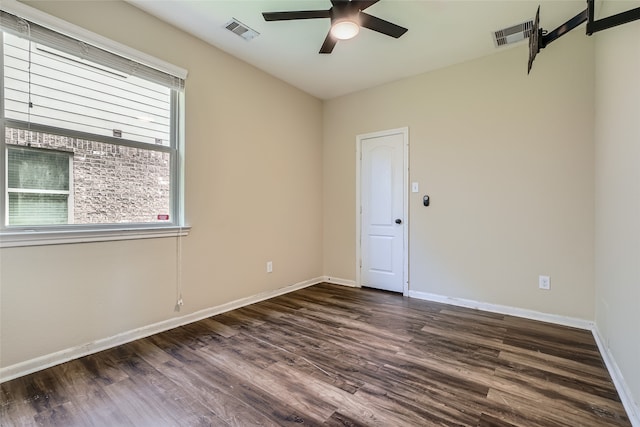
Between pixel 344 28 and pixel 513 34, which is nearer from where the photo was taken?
pixel 344 28

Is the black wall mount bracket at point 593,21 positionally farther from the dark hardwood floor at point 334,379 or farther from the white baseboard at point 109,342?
the white baseboard at point 109,342

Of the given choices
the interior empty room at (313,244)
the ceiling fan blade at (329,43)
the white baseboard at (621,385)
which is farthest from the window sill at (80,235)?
the white baseboard at (621,385)

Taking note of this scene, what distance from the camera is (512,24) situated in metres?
2.61

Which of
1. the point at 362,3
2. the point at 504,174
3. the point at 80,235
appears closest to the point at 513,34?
the point at 504,174

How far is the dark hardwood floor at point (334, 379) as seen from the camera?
1.56 meters

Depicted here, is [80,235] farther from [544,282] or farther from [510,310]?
[544,282]

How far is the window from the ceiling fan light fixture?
1514 mm

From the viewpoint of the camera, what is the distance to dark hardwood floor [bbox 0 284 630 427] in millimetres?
1558

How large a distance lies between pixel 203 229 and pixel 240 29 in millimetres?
1956

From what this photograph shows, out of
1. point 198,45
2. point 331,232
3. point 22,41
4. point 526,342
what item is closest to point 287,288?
point 331,232

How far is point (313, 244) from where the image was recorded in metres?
4.41

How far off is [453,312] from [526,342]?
768mm

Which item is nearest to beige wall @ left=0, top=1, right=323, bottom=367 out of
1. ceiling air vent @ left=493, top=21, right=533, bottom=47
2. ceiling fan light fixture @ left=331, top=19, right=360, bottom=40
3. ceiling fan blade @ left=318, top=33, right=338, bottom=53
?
ceiling fan blade @ left=318, top=33, right=338, bottom=53

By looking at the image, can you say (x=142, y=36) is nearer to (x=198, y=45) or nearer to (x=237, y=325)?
(x=198, y=45)
